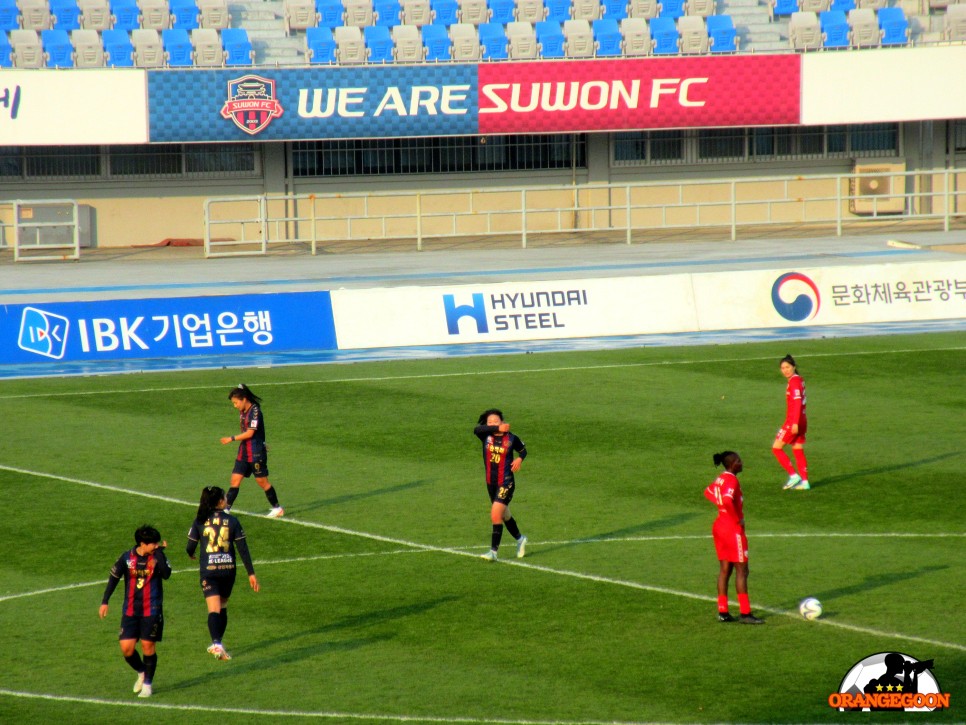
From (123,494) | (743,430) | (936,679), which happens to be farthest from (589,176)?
(936,679)

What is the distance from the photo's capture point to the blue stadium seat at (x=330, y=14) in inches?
1551

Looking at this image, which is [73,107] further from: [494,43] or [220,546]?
[220,546]

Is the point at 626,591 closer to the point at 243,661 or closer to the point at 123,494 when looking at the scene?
the point at 243,661

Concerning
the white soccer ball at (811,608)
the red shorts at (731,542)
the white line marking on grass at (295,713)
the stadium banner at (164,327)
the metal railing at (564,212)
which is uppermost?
the metal railing at (564,212)

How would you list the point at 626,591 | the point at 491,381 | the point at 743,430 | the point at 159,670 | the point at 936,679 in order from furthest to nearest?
the point at 491,381 < the point at 743,430 < the point at 626,591 < the point at 159,670 < the point at 936,679

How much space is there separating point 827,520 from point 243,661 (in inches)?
286

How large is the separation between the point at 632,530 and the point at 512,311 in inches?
530

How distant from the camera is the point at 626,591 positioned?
13.5 metres

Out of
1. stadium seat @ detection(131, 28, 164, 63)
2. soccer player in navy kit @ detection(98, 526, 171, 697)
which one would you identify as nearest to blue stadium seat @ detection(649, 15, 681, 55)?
stadium seat @ detection(131, 28, 164, 63)

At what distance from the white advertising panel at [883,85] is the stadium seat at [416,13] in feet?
35.0

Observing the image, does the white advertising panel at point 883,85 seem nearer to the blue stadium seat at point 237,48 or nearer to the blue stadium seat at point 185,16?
the blue stadium seat at point 237,48

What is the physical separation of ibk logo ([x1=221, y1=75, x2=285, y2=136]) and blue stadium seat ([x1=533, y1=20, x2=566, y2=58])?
7679mm

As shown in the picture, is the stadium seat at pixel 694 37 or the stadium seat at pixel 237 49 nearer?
the stadium seat at pixel 237 49

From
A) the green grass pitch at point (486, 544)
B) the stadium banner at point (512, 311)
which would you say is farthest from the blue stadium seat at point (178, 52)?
the green grass pitch at point (486, 544)
